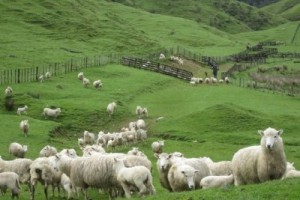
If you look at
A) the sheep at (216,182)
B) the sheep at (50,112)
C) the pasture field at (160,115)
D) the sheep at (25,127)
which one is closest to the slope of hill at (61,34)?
the pasture field at (160,115)

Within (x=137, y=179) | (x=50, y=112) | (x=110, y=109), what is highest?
(x=137, y=179)

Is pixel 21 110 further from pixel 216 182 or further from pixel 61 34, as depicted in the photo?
pixel 61 34

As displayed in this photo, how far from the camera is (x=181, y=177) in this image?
20.9m

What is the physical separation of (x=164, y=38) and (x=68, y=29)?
3664cm

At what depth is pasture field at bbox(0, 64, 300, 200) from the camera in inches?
1471

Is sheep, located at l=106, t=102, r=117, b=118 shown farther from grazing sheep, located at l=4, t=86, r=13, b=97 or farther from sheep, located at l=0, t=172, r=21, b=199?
sheep, located at l=0, t=172, r=21, b=199

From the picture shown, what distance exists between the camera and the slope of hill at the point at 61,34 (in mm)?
77688

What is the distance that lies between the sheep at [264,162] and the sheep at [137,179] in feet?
11.6

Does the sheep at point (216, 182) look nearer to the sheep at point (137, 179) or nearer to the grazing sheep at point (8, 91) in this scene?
the sheep at point (137, 179)

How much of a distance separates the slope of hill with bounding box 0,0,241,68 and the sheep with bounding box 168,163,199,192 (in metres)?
49.5

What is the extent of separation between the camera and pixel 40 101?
4912 cm

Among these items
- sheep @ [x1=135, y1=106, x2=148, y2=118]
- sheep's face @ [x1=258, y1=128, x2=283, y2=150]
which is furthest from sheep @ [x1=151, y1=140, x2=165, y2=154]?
sheep's face @ [x1=258, y1=128, x2=283, y2=150]

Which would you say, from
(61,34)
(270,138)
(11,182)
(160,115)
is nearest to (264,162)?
(270,138)

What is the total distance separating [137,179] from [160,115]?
29.7m
